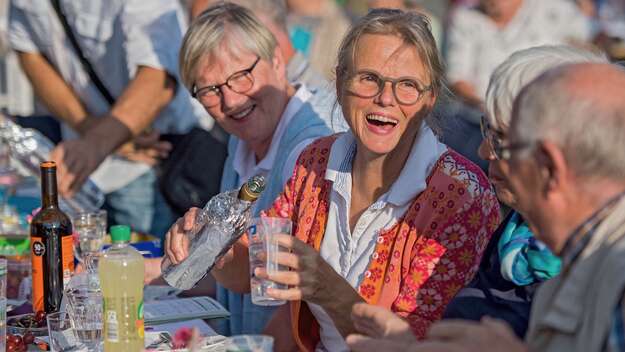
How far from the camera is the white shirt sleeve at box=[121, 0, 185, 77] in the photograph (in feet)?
15.8

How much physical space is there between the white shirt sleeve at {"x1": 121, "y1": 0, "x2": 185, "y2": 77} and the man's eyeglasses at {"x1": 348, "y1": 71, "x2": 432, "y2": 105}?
2.10m

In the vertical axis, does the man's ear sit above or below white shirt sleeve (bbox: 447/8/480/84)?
above

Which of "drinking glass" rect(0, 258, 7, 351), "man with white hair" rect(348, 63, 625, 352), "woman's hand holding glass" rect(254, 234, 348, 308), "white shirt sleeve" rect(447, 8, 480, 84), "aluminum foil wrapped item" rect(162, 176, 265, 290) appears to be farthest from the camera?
"white shirt sleeve" rect(447, 8, 480, 84)

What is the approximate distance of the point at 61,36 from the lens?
16.5 ft

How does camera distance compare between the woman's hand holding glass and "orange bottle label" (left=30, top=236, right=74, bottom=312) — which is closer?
the woman's hand holding glass

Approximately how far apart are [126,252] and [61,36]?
2790mm

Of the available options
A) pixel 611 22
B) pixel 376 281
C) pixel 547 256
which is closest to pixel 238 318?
pixel 376 281

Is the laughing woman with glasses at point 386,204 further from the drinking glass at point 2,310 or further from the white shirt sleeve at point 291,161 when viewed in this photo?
the drinking glass at point 2,310

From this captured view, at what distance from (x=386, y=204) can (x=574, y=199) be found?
1.08 meters

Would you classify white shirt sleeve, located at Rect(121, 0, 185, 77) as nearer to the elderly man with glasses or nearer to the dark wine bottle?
the elderly man with glasses

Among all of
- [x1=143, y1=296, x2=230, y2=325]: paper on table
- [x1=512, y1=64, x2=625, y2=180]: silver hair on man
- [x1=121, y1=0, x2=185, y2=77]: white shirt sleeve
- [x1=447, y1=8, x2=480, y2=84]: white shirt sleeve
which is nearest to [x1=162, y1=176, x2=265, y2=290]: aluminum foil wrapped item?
[x1=143, y1=296, x2=230, y2=325]: paper on table

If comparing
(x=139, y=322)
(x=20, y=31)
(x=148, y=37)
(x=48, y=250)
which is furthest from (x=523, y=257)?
(x=20, y=31)

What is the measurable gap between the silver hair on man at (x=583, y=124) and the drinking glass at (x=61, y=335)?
150 cm

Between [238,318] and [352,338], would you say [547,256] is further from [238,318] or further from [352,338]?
[238,318]
